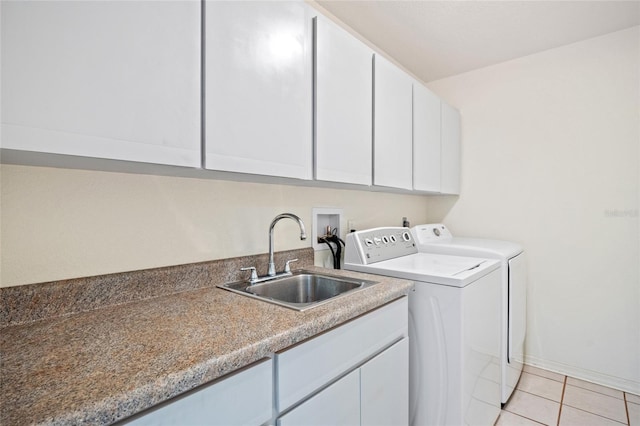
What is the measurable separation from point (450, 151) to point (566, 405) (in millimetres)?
1918

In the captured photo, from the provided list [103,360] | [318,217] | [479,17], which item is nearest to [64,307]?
[103,360]

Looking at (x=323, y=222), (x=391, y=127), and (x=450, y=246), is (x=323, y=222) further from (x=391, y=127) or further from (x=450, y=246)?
(x=450, y=246)

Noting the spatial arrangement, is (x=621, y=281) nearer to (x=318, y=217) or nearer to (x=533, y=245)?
(x=533, y=245)

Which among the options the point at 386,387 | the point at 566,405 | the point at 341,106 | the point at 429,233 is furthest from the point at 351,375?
the point at 566,405

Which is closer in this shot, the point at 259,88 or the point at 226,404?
the point at 226,404

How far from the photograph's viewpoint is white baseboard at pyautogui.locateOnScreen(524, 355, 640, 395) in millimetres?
2109

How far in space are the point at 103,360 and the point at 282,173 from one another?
30.7 inches

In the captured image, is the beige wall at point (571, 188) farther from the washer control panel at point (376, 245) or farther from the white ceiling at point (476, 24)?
the washer control panel at point (376, 245)

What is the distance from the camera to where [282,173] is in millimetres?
1201

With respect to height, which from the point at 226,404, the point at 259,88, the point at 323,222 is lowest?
the point at 226,404

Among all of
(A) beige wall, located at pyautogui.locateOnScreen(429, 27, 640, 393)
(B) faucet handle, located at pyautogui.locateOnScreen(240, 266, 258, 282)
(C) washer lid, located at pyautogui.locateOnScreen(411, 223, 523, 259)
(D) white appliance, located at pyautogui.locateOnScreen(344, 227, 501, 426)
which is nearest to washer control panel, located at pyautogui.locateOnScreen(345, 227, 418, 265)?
(D) white appliance, located at pyautogui.locateOnScreen(344, 227, 501, 426)

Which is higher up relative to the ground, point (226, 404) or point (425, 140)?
point (425, 140)

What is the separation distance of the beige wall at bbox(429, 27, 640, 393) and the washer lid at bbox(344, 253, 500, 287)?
102 centimetres

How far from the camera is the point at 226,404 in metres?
0.72
